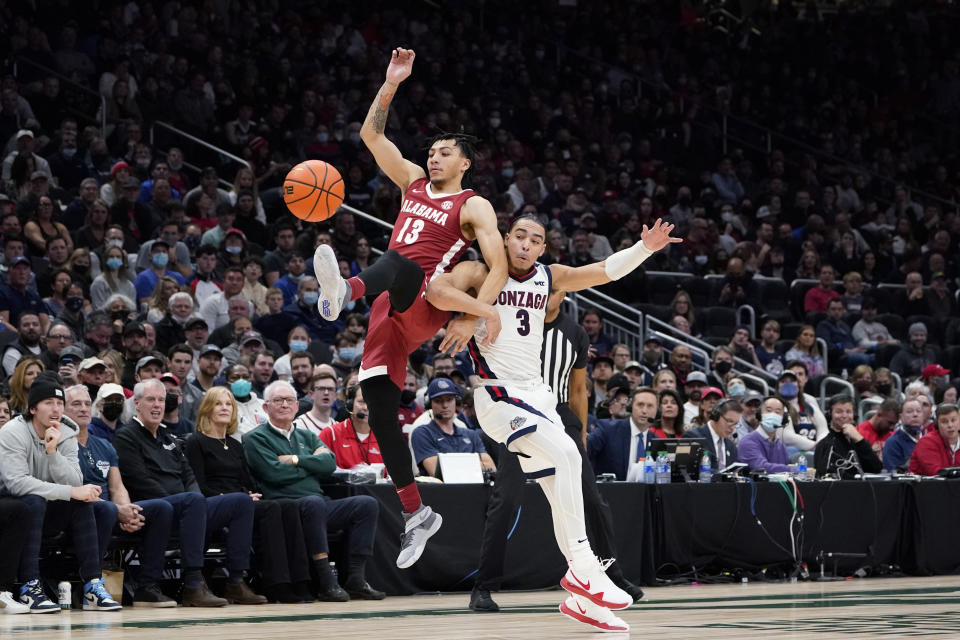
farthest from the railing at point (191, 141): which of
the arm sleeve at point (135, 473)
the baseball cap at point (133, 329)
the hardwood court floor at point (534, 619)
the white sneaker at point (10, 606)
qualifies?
the white sneaker at point (10, 606)

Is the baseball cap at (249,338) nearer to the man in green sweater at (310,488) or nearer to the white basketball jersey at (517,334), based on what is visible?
the man in green sweater at (310,488)

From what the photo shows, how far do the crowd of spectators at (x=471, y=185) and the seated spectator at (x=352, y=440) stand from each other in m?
0.03

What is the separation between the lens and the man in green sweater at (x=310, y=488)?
396 inches

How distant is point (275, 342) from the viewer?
13914 millimetres

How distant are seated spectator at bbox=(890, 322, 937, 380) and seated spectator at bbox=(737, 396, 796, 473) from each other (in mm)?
5159

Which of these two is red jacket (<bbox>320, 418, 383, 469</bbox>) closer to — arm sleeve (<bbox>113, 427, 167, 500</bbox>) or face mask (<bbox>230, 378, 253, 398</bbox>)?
face mask (<bbox>230, 378, 253, 398</bbox>)

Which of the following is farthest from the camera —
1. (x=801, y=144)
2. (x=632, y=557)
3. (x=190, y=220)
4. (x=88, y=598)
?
(x=801, y=144)

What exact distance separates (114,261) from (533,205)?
7268mm

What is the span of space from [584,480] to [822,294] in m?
10.8

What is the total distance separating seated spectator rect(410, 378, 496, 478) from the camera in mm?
11320

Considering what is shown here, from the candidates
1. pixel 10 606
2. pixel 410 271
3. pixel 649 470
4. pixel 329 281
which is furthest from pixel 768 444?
pixel 10 606

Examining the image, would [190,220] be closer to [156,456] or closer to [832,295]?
[156,456]

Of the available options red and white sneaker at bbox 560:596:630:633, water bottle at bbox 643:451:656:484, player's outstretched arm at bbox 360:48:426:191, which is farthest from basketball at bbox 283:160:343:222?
water bottle at bbox 643:451:656:484

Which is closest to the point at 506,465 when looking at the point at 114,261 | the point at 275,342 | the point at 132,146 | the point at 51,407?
the point at 51,407
